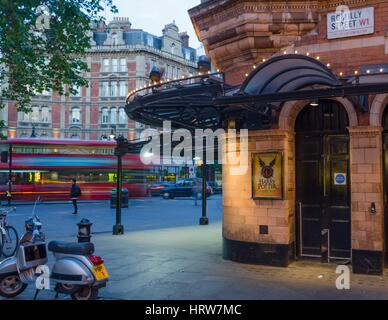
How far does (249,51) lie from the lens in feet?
30.1

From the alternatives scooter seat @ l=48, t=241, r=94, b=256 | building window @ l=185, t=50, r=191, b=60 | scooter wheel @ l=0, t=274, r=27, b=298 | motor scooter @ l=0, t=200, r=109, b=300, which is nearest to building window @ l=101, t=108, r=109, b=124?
building window @ l=185, t=50, r=191, b=60

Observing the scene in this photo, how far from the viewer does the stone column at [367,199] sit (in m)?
7.82

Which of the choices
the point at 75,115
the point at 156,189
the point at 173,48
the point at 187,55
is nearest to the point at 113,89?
the point at 75,115

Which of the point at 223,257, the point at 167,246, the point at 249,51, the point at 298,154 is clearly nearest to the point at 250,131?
the point at 298,154

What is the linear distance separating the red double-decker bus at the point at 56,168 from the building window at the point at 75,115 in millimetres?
26209

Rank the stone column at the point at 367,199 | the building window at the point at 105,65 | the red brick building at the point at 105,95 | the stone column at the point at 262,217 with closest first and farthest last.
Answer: the stone column at the point at 367,199 → the stone column at the point at 262,217 → the red brick building at the point at 105,95 → the building window at the point at 105,65

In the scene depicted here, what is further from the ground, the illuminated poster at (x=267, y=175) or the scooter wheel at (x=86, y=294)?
the illuminated poster at (x=267, y=175)

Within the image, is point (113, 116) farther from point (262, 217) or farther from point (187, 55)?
point (262, 217)

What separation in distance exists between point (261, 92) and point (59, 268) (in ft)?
14.5

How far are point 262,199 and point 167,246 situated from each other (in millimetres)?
3416

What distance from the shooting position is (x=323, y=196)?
28.9ft

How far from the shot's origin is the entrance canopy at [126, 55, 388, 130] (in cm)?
630

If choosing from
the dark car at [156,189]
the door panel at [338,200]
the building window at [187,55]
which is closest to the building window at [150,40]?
the building window at [187,55]

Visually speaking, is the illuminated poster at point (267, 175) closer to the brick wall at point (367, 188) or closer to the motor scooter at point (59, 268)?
the brick wall at point (367, 188)
